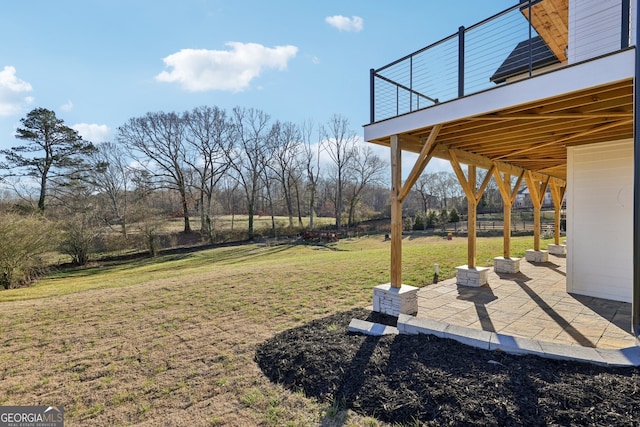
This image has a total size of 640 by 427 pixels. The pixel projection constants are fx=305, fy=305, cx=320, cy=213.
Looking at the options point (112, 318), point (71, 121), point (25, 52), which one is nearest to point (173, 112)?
point (71, 121)

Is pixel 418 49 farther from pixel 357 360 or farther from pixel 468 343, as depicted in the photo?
pixel 357 360

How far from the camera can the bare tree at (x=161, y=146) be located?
25.8 meters

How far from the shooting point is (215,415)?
2.49 m

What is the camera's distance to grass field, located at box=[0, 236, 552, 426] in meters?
2.58

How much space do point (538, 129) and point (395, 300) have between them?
3.31m

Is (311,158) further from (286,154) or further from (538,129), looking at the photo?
(538,129)

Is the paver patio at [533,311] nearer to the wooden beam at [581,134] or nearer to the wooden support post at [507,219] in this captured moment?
the wooden support post at [507,219]

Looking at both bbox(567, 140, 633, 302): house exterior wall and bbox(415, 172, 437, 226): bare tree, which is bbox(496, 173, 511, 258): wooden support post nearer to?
bbox(567, 140, 633, 302): house exterior wall

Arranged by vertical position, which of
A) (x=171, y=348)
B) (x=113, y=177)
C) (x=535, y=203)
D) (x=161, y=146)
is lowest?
(x=171, y=348)

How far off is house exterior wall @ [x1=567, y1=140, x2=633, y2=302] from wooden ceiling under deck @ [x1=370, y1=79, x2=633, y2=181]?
32 centimetres

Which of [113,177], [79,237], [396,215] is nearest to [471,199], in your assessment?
[396,215]

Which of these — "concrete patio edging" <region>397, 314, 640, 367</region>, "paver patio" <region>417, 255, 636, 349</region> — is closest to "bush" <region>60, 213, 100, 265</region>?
"paver patio" <region>417, 255, 636, 349</region>

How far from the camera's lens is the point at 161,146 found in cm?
2641

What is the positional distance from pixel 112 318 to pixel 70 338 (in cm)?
75
